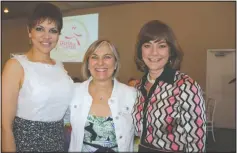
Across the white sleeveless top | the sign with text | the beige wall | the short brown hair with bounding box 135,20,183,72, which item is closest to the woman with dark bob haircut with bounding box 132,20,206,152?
the short brown hair with bounding box 135,20,183,72

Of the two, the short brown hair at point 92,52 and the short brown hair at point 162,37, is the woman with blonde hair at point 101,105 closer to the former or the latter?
the short brown hair at point 92,52

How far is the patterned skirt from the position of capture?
34.0 inches

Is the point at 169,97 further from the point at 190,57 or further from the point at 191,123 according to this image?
the point at 190,57

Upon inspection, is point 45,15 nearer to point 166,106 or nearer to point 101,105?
point 101,105

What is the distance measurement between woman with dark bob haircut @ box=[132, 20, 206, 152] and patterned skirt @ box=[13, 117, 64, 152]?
28 cm

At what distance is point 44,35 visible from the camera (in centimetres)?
84

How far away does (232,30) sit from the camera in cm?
405

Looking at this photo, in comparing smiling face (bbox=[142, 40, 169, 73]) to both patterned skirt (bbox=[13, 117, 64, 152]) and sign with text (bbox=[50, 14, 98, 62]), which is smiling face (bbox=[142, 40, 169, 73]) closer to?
patterned skirt (bbox=[13, 117, 64, 152])

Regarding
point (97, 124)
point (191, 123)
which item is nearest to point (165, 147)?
point (191, 123)

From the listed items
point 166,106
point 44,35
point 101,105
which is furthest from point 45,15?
point 166,106

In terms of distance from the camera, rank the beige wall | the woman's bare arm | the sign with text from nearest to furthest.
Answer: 1. the woman's bare arm
2. the sign with text
3. the beige wall

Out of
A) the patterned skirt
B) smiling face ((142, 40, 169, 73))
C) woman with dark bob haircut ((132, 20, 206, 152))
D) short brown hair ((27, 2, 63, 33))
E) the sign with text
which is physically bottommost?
the patterned skirt

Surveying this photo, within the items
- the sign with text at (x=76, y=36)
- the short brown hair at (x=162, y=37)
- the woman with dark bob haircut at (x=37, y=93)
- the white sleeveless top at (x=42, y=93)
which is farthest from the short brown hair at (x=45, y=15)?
the sign with text at (x=76, y=36)

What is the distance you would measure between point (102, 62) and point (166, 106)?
27cm
